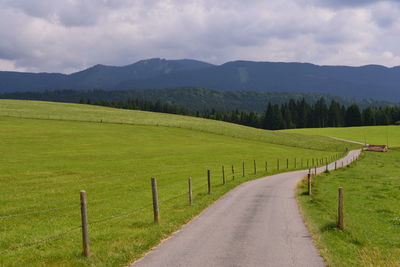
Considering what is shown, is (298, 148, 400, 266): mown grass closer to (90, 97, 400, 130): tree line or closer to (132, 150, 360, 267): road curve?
(132, 150, 360, 267): road curve

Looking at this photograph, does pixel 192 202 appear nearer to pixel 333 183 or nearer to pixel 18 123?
pixel 333 183

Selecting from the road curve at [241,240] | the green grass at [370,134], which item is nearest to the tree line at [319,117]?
the green grass at [370,134]

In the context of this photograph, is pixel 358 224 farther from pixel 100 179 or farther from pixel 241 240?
pixel 100 179

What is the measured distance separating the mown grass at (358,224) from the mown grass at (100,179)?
585cm

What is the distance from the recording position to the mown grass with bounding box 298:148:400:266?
38.8 ft

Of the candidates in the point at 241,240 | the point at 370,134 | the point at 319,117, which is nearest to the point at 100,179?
the point at 241,240

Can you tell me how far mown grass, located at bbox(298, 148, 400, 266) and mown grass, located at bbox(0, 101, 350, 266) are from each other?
585 cm

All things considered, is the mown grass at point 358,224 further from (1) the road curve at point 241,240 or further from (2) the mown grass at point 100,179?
(2) the mown grass at point 100,179

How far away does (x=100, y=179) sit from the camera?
3372 centimetres

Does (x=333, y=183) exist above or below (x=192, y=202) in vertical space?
below

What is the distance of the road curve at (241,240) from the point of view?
Answer: 11055 millimetres

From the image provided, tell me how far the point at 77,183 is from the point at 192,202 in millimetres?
12806

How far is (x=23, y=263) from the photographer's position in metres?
11.0

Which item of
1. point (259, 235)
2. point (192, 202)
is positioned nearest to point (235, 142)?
point (192, 202)
